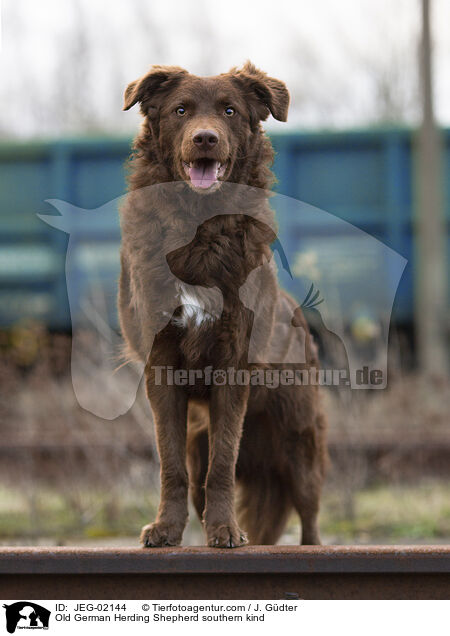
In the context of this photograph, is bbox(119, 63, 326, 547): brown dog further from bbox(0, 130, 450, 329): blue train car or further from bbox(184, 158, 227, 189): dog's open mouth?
bbox(0, 130, 450, 329): blue train car

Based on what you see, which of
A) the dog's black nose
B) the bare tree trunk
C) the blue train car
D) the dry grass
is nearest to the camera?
the dog's black nose

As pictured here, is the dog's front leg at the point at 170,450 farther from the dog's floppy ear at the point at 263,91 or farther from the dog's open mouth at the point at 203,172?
the dog's floppy ear at the point at 263,91

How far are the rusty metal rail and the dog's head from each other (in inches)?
52.5

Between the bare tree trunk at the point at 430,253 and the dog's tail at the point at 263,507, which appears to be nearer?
the dog's tail at the point at 263,507

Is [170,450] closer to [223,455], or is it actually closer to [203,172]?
[223,455]

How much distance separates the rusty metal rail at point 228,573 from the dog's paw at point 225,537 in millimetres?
52

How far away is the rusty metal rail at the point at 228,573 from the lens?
2697mm

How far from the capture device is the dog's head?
275 centimetres

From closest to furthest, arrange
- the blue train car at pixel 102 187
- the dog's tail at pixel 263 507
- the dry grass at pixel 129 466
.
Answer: the dog's tail at pixel 263 507 → the dry grass at pixel 129 466 → the blue train car at pixel 102 187

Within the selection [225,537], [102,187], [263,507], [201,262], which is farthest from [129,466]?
[201,262]

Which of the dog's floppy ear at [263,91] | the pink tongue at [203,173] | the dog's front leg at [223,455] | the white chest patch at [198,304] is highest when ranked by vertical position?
the dog's floppy ear at [263,91]

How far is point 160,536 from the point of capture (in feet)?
9.29
